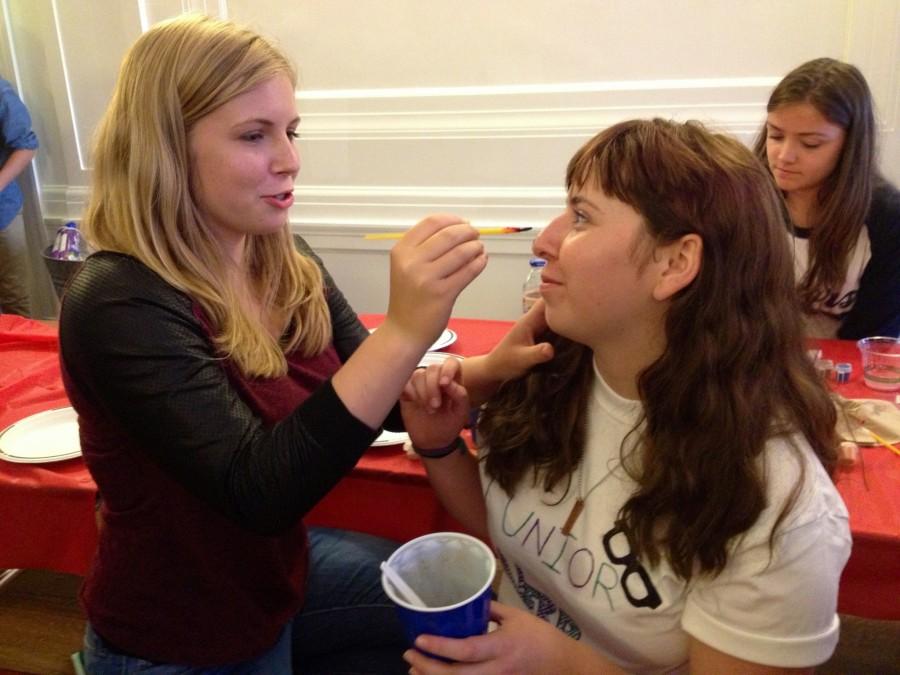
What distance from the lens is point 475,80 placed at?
9.05 ft

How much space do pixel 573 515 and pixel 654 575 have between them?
124 millimetres

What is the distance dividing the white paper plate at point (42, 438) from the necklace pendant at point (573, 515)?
34.0 inches

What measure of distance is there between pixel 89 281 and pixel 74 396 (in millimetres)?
156

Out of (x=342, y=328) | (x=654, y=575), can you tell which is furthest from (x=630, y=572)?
(x=342, y=328)

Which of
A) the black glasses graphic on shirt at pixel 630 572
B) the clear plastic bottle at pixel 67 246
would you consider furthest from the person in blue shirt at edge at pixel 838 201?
the clear plastic bottle at pixel 67 246

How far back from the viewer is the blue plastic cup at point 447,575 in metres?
0.70

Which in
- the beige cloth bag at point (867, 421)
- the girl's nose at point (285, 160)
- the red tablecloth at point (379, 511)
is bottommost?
the red tablecloth at point (379, 511)

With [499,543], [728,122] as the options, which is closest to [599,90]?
[728,122]

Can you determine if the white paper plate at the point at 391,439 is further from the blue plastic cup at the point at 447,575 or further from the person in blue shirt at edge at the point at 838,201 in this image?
the person in blue shirt at edge at the point at 838,201

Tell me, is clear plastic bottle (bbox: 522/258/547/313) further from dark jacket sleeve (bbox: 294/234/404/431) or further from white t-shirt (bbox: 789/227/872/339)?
white t-shirt (bbox: 789/227/872/339)

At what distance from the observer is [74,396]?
93 cm

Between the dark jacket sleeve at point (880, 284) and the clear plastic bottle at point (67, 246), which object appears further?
the clear plastic bottle at point (67, 246)

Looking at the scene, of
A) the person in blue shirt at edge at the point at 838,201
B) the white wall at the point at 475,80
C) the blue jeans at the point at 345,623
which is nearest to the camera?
the blue jeans at the point at 345,623

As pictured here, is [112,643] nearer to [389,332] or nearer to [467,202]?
[389,332]
